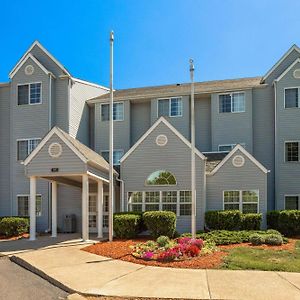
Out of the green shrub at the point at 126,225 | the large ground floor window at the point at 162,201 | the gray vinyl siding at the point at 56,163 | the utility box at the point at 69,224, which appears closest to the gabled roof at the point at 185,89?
the large ground floor window at the point at 162,201

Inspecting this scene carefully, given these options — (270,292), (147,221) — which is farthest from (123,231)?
(270,292)

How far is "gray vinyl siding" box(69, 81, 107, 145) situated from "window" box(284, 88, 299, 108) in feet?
44.3

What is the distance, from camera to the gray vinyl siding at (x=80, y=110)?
87.6ft

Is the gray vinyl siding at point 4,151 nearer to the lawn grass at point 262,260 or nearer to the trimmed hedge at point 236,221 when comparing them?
the trimmed hedge at point 236,221

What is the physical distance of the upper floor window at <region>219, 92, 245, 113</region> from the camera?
1033 inches

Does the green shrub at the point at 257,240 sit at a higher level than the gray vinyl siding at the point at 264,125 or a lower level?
lower

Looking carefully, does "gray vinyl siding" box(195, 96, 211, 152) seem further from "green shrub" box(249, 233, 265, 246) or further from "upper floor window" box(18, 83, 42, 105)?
"green shrub" box(249, 233, 265, 246)

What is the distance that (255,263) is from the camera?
12.3 meters

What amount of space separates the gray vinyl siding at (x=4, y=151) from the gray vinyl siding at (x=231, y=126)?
1389cm

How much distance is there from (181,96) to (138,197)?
8.27 meters

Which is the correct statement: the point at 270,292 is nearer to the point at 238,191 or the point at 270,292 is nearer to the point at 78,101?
the point at 238,191

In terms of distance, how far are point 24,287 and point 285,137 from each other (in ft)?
63.4

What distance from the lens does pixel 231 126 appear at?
2620 centimetres

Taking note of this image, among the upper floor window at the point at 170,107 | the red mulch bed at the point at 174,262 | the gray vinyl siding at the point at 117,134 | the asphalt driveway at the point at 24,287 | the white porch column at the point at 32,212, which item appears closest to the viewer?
the asphalt driveway at the point at 24,287
